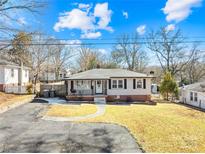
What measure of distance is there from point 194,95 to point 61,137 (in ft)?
65.3

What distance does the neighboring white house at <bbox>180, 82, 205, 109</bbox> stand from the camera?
2306 centimetres

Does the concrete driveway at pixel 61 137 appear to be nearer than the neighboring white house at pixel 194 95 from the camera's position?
Yes

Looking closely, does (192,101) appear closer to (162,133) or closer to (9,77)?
(162,133)

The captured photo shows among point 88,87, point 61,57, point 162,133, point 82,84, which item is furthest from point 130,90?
point 61,57

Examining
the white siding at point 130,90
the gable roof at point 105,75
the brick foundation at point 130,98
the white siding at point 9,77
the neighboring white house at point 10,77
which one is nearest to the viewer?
the gable roof at point 105,75

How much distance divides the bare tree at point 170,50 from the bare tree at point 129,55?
6.09 metres

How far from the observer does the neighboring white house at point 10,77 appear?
26.6 meters

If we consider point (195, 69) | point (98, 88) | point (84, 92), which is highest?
point (195, 69)

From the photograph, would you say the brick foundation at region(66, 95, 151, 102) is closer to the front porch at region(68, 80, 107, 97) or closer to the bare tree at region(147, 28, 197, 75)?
the front porch at region(68, 80, 107, 97)

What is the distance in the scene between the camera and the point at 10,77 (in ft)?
95.2

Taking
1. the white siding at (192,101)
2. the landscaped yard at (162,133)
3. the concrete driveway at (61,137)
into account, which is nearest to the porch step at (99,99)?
the landscaped yard at (162,133)

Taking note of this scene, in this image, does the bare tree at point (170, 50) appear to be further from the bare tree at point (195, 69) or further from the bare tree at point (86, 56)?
the bare tree at point (86, 56)

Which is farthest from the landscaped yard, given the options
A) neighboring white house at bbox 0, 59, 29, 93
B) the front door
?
neighboring white house at bbox 0, 59, 29, 93

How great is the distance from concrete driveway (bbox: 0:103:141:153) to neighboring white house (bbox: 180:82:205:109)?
15016 millimetres
